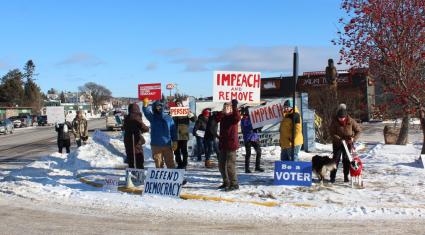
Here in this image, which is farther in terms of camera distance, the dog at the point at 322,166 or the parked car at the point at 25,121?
the parked car at the point at 25,121

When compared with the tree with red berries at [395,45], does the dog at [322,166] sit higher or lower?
lower

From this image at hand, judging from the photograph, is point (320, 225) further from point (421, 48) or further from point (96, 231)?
point (421, 48)

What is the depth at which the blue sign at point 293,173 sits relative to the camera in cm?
984

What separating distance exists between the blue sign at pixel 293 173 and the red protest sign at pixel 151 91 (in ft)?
25.1

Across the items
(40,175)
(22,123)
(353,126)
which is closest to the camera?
(353,126)

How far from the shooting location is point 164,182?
962 centimetres

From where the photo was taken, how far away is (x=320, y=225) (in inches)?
288

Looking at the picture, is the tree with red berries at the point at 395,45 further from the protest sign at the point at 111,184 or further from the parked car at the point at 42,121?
the parked car at the point at 42,121

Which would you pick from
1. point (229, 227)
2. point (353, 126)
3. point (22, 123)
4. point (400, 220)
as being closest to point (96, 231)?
point (229, 227)

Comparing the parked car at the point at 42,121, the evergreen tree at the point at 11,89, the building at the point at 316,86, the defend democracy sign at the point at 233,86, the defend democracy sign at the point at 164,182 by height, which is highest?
the evergreen tree at the point at 11,89

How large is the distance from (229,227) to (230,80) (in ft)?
13.7

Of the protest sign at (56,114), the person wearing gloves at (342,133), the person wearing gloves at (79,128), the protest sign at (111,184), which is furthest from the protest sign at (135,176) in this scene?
the protest sign at (56,114)

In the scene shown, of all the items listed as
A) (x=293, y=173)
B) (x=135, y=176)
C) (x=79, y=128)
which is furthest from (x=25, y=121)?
(x=293, y=173)

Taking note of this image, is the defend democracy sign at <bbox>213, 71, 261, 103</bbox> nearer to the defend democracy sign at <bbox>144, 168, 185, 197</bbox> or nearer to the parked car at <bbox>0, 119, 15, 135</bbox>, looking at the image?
the defend democracy sign at <bbox>144, 168, 185, 197</bbox>
